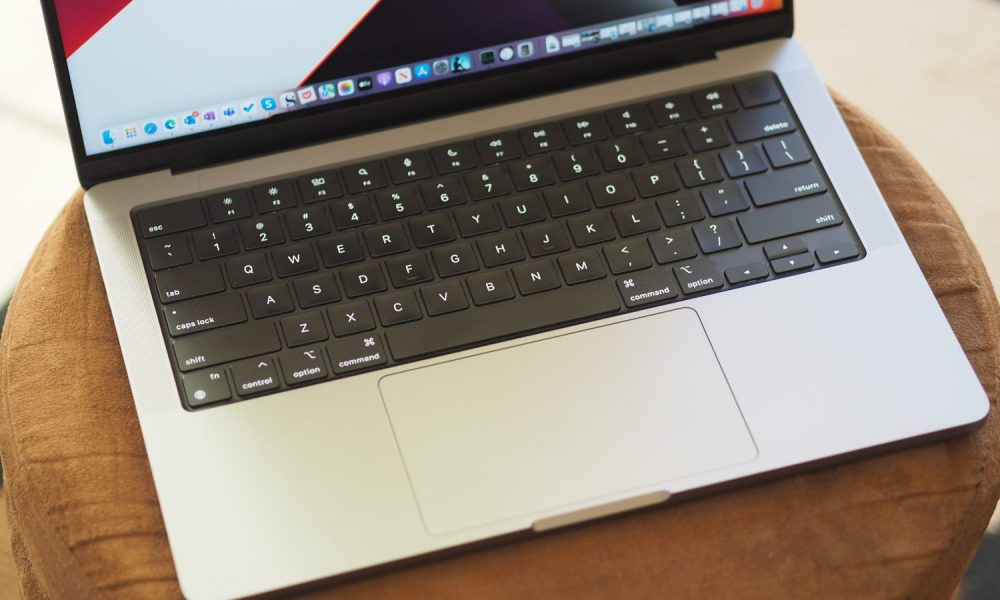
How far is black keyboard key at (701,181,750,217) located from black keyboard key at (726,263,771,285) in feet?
0.16

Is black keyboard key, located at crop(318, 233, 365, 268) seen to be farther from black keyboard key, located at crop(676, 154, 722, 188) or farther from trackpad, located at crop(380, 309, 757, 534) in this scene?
black keyboard key, located at crop(676, 154, 722, 188)

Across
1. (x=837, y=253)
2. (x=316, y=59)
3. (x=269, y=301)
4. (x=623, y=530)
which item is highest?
(x=316, y=59)

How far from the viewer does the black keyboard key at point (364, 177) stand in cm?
75

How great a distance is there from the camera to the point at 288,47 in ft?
2.43

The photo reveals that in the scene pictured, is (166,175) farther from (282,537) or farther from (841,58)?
(841,58)

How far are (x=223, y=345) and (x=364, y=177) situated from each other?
0.17 meters

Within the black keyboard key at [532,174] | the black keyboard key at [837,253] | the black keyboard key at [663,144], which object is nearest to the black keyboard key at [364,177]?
the black keyboard key at [532,174]

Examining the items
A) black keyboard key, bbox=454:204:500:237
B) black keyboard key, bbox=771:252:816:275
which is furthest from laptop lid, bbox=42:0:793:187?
black keyboard key, bbox=771:252:816:275

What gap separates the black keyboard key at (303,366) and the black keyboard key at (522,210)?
17cm

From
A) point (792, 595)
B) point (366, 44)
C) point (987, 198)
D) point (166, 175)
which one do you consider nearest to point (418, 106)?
point (366, 44)

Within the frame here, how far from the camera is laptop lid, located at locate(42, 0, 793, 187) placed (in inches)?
28.2

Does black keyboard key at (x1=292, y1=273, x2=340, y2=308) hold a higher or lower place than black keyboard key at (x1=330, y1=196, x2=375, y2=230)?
lower

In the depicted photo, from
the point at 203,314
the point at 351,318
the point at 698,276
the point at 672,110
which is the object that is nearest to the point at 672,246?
the point at 698,276

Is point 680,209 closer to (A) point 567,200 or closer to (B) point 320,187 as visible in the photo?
(A) point 567,200
